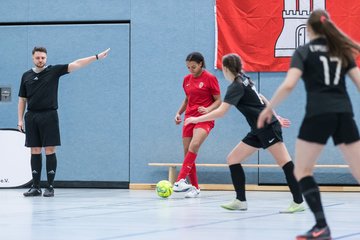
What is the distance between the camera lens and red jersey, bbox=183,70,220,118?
1141cm

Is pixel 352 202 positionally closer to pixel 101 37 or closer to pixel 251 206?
pixel 251 206

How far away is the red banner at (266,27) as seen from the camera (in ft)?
45.7

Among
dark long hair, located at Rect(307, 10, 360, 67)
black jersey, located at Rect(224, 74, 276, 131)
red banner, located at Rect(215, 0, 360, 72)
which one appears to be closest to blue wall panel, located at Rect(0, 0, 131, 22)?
red banner, located at Rect(215, 0, 360, 72)

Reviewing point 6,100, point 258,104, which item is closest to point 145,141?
point 6,100

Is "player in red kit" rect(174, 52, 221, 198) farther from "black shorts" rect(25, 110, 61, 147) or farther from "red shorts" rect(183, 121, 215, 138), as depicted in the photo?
"black shorts" rect(25, 110, 61, 147)

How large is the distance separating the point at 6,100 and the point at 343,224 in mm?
9402

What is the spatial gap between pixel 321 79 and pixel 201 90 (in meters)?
5.95

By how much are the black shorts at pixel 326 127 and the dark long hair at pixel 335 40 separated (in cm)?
43

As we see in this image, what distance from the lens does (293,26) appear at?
14000 mm

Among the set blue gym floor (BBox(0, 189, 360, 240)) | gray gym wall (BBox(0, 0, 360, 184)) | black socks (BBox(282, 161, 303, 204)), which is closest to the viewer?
blue gym floor (BBox(0, 189, 360, 240))

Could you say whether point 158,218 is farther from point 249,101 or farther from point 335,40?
point 335,40

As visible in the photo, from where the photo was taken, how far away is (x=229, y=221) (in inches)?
296

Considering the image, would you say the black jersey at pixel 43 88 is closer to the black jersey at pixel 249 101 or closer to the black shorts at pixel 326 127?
the black jersey at pixel 249 101

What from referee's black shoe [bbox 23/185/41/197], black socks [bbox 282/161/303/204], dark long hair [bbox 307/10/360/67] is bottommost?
referee's black shoe [bbox 23/185/41/197]
